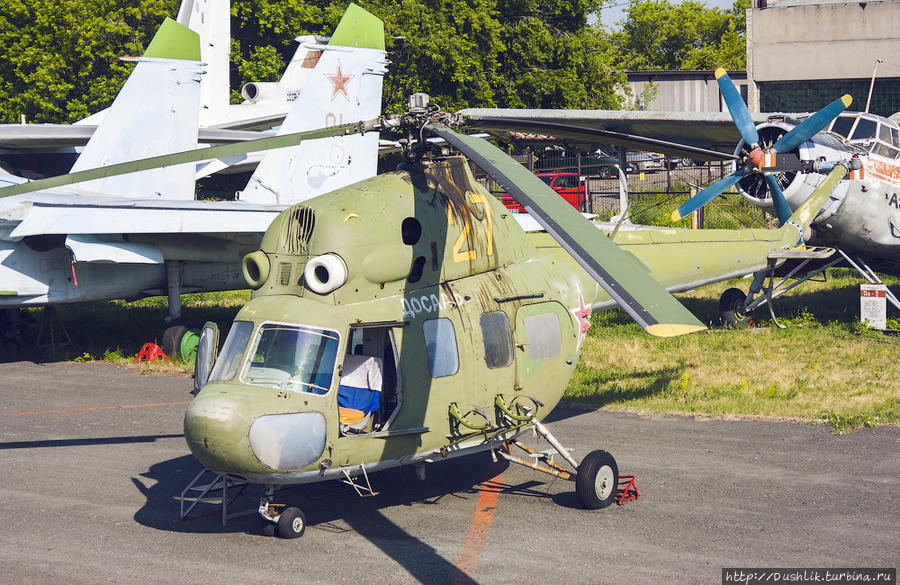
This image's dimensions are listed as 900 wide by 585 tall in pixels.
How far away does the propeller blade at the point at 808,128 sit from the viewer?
16.1 metres

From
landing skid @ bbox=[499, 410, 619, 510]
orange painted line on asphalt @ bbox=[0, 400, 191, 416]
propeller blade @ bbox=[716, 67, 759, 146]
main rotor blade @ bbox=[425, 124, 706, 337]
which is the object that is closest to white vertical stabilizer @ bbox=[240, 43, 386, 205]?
orange painted line on asphalt @ bbox=[0, 400, 191, 416]

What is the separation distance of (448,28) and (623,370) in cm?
2676

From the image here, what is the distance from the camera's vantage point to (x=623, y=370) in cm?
1596

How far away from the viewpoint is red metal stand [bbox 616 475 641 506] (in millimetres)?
9609

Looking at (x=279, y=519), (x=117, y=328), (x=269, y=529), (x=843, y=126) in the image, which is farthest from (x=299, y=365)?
(x=117, y=328)

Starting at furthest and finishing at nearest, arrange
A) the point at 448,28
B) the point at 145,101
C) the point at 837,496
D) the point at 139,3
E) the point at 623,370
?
the point at 139,3 → the point at 448,28 → the point at 145,101 → the point at 623,370 → the point at 837,496

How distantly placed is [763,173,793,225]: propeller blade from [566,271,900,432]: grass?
250 cm

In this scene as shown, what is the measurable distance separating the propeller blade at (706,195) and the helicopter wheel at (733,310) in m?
2.94

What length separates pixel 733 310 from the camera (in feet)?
63.7

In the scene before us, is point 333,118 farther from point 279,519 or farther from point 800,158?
point 279,519

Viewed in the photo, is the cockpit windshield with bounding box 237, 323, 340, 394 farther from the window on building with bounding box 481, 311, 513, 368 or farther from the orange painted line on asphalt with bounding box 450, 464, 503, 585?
the orange painted line on asphalt with bounding box 450, 464, 503, 585

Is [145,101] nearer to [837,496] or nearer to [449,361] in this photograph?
[449,361]

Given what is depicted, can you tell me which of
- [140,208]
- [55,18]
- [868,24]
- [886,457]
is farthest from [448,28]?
[886,457]

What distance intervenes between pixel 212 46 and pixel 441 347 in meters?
24.4
